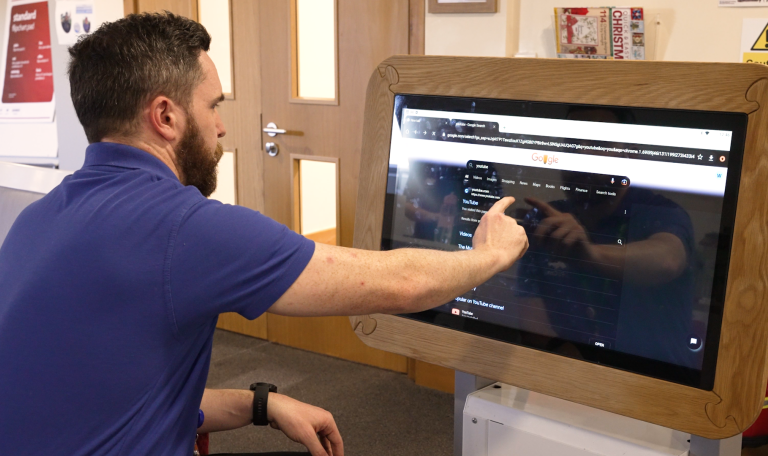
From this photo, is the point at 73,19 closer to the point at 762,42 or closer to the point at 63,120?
the point at 63,120

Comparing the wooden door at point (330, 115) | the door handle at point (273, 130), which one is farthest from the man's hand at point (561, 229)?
the door handle at point (273, 130)

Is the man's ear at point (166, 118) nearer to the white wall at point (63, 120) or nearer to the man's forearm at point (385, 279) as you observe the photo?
the man's forearm at point (385, 279)

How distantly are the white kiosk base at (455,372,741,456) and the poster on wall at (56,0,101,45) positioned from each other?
355 centimetres

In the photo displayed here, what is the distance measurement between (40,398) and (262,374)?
7.41 ft

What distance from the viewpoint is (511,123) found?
104 cm

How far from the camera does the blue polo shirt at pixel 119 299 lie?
35.7 inches

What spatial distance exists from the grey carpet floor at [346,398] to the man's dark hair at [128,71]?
1740mm

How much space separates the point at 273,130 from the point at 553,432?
8.33 ft

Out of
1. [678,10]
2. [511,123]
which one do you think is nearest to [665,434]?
[511,123]

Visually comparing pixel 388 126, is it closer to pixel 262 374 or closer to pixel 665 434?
pixel 665 434

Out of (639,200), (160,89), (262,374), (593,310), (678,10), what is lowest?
(262,374)

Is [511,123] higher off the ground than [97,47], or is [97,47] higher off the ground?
[97,47]

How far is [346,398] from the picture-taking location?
115 inches

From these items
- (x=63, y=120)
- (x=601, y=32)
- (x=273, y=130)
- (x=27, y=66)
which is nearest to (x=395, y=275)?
(x=601, y=32)
